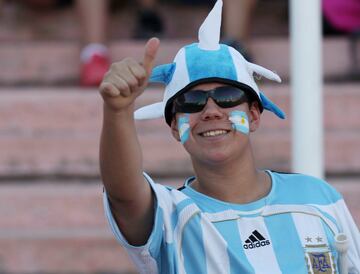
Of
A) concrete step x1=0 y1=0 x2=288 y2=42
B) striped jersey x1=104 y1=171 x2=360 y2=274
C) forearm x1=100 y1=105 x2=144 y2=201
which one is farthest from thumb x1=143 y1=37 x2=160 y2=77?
concrete step x1=0 y1=0 x2=288 y2=42

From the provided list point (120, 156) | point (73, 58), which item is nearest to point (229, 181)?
point (120, 156)

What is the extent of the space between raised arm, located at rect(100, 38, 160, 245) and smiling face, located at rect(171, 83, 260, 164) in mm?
206

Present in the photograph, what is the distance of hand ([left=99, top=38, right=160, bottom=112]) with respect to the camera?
2.45 meters

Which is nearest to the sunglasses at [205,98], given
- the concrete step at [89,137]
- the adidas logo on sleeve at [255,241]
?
the adidas logo on sleeve at [255,241]

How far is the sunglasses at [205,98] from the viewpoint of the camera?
2.81 m

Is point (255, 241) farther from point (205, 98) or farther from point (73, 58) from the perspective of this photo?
point (73, 58)

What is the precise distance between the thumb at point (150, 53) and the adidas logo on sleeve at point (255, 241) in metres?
0.57

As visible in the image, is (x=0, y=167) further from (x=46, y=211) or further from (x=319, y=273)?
(x=319, y=273)

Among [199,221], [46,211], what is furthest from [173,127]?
[46,211]

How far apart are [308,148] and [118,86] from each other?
1810 mm

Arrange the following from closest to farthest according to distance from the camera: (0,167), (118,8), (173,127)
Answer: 1. (173,127)
2. (0,167)
3. (118,8)

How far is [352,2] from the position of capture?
19.5 feet

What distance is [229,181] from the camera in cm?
287

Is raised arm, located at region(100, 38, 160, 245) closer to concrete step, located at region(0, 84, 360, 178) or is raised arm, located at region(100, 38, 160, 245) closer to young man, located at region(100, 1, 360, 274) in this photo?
young man, located at region(100, 1, 360, 274)
